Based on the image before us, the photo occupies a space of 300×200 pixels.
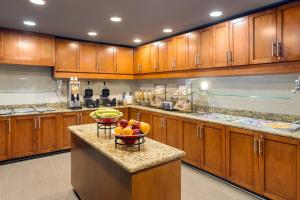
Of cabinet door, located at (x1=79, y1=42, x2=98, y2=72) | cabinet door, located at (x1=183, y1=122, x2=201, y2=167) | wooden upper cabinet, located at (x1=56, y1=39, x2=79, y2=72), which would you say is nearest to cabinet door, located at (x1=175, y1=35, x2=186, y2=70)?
cabinet door, located at (x1=183, y1=122, x2=201, y2=167)

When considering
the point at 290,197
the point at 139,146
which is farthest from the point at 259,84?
the point at 139,146

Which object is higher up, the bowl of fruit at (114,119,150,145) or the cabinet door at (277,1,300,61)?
the cabinet door at (277,1,300,61)

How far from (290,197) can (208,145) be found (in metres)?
1.13

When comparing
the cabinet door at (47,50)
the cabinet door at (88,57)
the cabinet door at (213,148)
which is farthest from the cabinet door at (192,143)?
the cabinet door at (47,50)

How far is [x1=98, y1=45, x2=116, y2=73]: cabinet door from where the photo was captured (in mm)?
4785

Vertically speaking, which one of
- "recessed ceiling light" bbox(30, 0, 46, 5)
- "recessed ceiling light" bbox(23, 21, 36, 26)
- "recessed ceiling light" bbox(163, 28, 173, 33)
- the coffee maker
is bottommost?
the coffee maker

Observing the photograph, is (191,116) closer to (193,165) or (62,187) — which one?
(193,165)

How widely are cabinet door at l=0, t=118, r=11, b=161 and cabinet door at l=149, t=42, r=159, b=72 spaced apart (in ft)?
9.63

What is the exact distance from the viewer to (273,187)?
2.27 metres

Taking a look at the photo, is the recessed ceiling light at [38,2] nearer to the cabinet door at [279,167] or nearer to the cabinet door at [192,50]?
the cabinet door at [192,50]

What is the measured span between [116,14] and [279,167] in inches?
111

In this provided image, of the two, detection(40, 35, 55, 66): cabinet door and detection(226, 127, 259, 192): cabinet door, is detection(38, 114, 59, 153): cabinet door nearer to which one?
detection(40, 35, 55, 66): cabinet door

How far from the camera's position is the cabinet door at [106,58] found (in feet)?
15.7

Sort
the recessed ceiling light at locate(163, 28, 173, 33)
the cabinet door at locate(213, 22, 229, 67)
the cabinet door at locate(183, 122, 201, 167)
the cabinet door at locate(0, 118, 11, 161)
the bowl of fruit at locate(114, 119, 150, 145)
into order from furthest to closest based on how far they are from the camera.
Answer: the recessed ceiling light at locate(163, 28, 173, 33)
the cabinet door at locate(0, 118, 11, 161)
the cabinet door at locate(183, 122, 201, 167)
the cabinet door at locate(213, 22, 229, 67)
the bowl of fruit at locate(114, 119, 150, 145)
